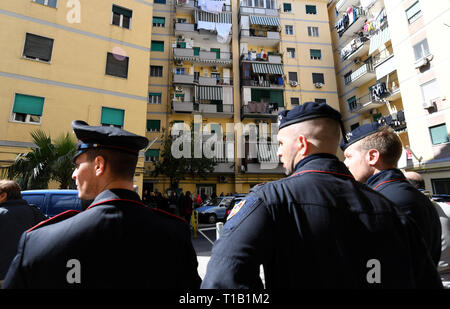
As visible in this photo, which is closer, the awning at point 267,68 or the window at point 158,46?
the window at point 158,46

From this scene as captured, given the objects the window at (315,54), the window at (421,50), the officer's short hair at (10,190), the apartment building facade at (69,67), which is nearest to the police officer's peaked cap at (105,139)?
the officer's short hair at (10,190)

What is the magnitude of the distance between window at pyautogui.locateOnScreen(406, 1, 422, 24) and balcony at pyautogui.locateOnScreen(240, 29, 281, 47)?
1146cm

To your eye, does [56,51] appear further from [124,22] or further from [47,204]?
[47,204]

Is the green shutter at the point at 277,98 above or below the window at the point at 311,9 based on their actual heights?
below

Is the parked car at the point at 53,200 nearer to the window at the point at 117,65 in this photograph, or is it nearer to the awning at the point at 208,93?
the window at the point at 117,65

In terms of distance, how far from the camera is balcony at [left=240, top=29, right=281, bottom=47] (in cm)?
2550

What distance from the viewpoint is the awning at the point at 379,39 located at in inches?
790

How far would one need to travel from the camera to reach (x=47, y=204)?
5.80 meters

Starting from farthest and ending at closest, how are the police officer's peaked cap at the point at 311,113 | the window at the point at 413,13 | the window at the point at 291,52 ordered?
the window at the point at 291,52, the window at the point at 413,13, the police officer's peaked cap at the point at 311,113

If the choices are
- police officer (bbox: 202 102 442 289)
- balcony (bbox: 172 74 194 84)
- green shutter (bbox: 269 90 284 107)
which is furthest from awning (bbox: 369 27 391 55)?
police officer (bbox: 202 102 442 289)

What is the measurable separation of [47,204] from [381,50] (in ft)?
83.8

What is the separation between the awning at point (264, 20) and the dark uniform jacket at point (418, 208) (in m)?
27.5

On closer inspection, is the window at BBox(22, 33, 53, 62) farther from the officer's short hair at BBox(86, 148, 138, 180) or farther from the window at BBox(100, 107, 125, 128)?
the officer's short hair at BBox(86, 148, 138, 180)
